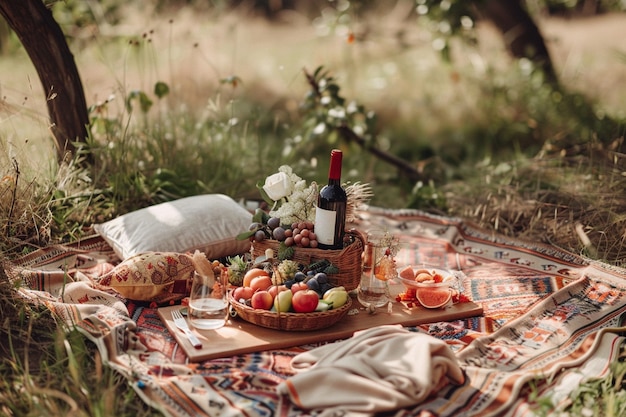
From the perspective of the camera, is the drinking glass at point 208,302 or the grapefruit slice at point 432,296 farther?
the grapefruit slice at point 432,296

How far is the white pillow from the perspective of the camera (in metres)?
4.42

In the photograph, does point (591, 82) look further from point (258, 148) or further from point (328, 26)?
point (258, 148)

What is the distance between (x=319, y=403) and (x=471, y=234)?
298 centimetres

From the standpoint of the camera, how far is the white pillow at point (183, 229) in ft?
14.5

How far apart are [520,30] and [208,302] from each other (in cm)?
638

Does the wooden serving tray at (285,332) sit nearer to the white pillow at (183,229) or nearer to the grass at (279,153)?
the grass at (279,153)

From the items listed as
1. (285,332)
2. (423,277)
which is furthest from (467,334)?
(285,332)

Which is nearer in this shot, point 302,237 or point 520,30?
point 302,237

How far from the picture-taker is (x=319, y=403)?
9.48ft

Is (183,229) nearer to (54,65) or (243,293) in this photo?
(243,293)

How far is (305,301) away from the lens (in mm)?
3498

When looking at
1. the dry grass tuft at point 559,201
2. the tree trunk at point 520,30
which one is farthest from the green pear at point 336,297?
the tree trunk at point 520,30

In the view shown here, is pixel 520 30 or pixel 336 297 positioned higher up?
pixel 520 30

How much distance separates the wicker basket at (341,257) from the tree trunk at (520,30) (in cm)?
524
